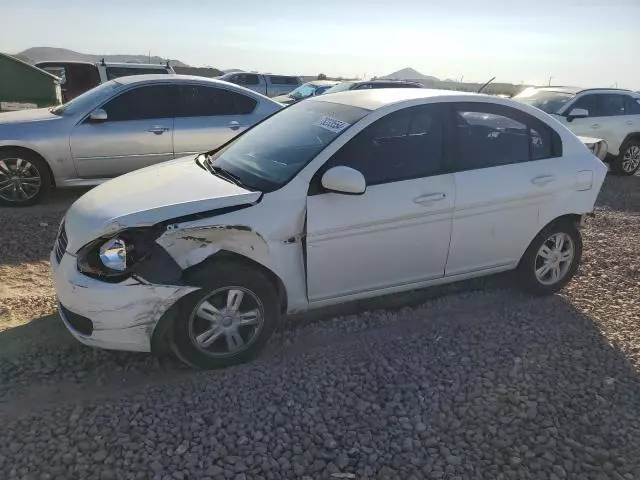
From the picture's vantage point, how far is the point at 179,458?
268cm

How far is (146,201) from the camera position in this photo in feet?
11.3

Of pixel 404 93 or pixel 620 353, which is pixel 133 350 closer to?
pixel 404 93

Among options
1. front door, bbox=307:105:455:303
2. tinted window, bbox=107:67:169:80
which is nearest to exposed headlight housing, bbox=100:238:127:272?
front door, bbox=307:105:455:303

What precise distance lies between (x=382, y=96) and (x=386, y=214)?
105 centimetres

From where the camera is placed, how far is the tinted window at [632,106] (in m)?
11.1

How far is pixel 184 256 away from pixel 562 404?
239cm

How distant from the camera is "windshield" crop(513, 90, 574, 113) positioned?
10.8 m

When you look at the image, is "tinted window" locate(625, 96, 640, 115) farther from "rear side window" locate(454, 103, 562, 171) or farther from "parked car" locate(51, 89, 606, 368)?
"rear side window" locate(454, 103, 562, 171)

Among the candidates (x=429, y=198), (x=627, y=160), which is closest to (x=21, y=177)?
(x=429, y=198)

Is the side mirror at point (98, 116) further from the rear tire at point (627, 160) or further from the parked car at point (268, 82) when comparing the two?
the parked car at point (268, 82)

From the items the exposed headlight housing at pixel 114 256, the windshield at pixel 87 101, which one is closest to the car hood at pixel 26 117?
the windshield at pixel 87 101

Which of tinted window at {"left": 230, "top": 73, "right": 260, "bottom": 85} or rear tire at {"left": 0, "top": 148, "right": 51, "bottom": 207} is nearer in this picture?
rear tire at {"left": 0, "top": 148, "right": 51, "bottom": 207}

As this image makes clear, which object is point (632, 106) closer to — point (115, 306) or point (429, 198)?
point (429, 198)

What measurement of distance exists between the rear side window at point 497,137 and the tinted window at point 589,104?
712 cm
